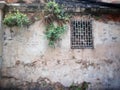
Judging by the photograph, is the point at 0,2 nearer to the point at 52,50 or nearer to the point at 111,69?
the point at 52,50

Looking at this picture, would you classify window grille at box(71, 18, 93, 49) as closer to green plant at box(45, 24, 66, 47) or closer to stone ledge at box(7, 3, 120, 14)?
stone ledge at box(7, 3, 120, 14)

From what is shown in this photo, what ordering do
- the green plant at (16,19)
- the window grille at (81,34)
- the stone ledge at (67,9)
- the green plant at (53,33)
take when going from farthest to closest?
the window grille at (81,34) → the stone ledge at (67,9) → the green plant at (53,33) → the green plant at (16,19)

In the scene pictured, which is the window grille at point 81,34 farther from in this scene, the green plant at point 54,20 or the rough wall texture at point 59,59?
the green plant at point 54,20

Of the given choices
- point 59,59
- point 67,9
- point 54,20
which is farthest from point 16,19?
point 59,59

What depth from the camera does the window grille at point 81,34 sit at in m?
8.52

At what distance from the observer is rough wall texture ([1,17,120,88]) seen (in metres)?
8.12

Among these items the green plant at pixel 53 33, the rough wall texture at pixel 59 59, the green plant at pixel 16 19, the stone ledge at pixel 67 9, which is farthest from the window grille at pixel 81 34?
the green plant at pixel 16 19

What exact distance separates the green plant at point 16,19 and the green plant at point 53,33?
0.74 metres

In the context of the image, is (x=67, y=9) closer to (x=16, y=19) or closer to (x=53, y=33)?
(x=53, y=33)

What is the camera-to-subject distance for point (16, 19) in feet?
26.5

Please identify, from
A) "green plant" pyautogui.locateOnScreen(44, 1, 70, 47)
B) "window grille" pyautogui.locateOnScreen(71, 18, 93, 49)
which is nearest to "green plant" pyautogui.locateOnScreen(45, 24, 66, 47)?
"green plant" pyautogui.locateOnScreen(44, 1, 70, 47)

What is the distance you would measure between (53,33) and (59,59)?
2.90 feet

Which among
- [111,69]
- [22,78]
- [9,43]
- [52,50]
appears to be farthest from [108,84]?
[9,43]

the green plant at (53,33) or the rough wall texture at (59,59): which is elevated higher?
the green plant at (53,33)
